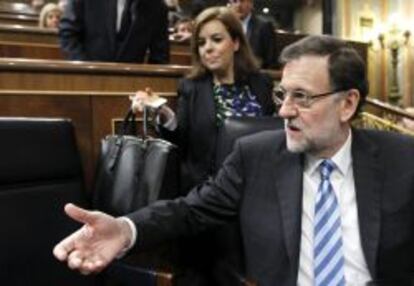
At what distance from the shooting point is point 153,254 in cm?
205

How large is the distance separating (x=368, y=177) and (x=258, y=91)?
0.95 meters

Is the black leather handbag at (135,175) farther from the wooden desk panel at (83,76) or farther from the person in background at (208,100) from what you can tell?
the wooden desk panel at (83,76)

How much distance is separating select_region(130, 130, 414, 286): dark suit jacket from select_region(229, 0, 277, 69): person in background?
211 cm

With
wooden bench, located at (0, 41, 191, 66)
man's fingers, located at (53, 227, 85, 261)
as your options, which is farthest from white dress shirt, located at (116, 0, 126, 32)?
man's fingers, located at (53, 227, 85, 261)

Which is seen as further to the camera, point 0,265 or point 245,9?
point 245,9

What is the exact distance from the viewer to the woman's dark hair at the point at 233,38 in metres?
2.46

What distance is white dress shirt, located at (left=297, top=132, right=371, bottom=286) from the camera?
151cm

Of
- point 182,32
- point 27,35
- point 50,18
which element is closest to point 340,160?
point 27,35

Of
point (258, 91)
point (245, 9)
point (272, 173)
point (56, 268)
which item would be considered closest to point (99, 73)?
point (258, 91)

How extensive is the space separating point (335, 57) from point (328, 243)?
0.44 metres

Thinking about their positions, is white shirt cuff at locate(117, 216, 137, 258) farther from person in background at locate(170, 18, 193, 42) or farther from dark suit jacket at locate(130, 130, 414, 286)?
person in background at locate(170, 18, 193, 42)

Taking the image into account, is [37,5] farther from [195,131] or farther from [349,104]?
[349,104]

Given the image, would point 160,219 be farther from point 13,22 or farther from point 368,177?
point 13,22

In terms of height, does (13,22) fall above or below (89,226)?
above
